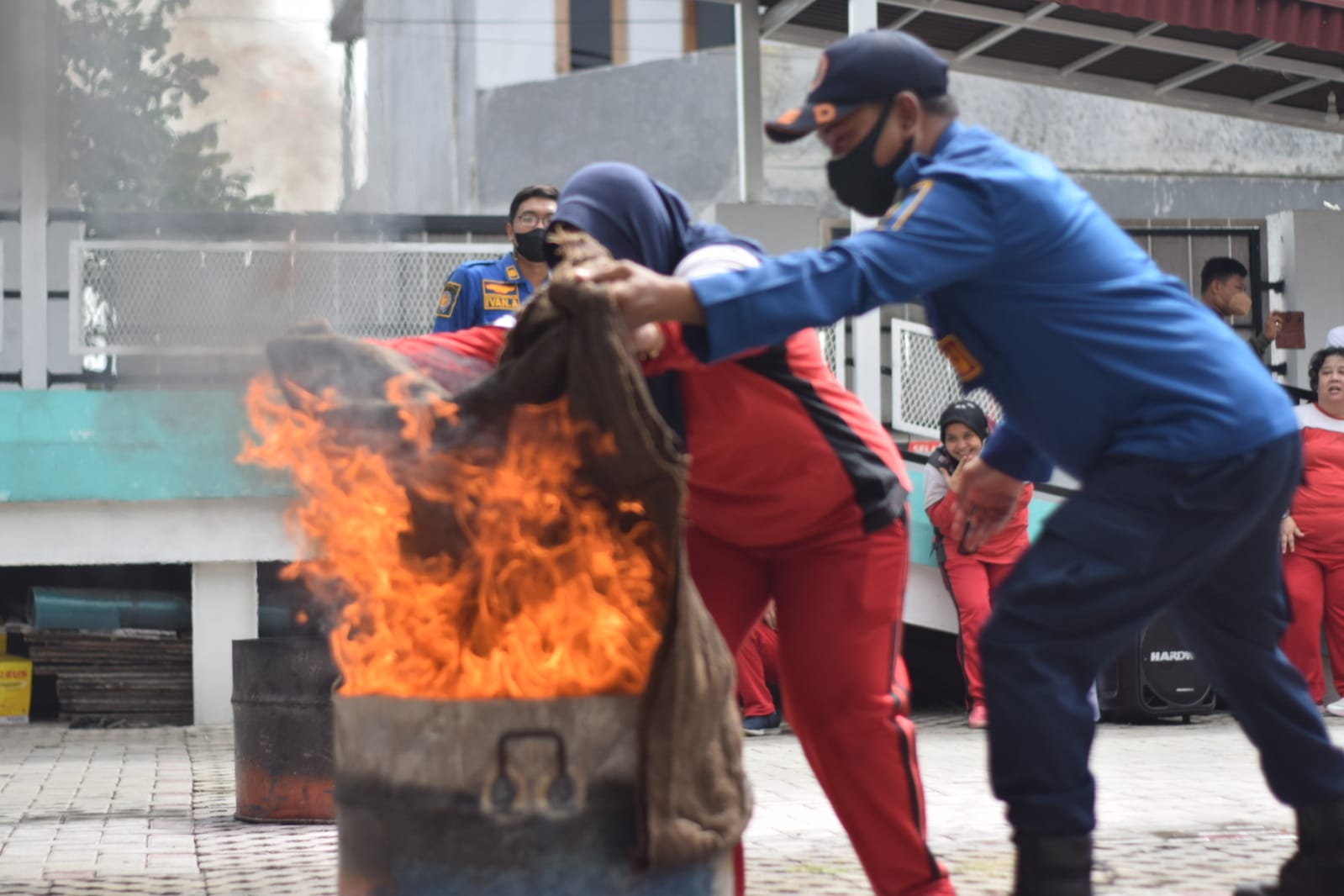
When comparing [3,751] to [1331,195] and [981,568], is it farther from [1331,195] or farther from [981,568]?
[1331,195]

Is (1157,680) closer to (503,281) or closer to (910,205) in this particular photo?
(503,281)

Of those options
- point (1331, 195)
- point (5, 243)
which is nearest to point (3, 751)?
point (5, 243)

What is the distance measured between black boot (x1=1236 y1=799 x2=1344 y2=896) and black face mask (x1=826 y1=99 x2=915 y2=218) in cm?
159

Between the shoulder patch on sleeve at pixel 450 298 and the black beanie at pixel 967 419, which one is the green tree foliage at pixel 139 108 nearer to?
the shoulder patch on sleeve at pixel 450 298

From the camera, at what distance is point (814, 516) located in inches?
146

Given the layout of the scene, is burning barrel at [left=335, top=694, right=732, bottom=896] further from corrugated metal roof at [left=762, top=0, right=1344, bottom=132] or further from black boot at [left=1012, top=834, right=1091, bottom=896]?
corrugated metal roof at [left=762, top=0, right=1344, bottom=132]

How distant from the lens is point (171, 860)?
17.5ft

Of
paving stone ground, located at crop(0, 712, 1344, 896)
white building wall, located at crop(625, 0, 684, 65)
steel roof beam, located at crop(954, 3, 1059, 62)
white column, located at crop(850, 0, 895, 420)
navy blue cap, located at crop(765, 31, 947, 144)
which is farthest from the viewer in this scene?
white building wall, located at crop(625, 0, 684, 65)

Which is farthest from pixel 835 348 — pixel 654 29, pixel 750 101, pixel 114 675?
pixel 654 29

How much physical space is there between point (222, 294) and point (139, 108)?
608 mm

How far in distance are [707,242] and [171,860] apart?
2870 millimetres

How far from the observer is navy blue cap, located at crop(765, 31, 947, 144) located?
11.2ft

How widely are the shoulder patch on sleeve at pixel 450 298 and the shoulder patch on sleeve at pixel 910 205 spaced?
12.0 feet

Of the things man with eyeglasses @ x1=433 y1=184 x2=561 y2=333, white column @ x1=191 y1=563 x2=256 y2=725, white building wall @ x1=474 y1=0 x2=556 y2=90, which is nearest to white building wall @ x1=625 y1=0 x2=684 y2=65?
white building wall @ x1=474 y1=0 x2=556 y2=90
